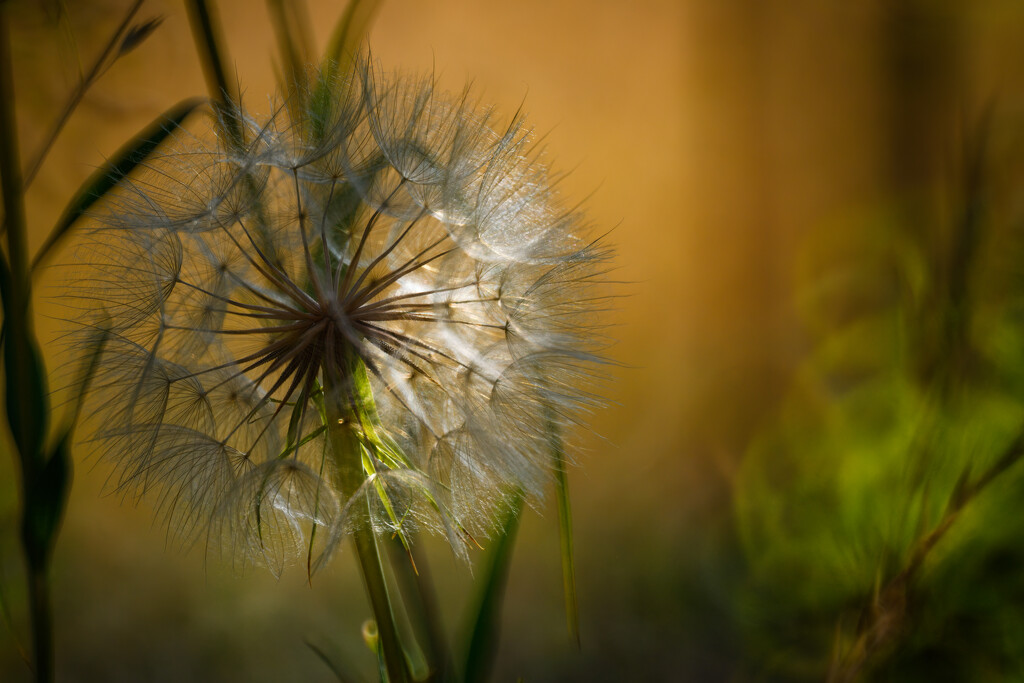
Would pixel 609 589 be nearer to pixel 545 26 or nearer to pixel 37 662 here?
pixel 37 662

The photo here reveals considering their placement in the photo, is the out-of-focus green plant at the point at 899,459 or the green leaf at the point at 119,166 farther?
the out-of-focus green plant at the point at 899,459

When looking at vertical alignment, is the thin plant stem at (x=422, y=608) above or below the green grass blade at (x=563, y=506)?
below

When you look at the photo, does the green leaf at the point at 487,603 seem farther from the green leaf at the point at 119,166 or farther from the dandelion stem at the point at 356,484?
the green leaf at the point at 119,166

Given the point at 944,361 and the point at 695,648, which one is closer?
the point at 944,361

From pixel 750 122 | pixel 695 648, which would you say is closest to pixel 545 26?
pixel 750 122

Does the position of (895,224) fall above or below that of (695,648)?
above

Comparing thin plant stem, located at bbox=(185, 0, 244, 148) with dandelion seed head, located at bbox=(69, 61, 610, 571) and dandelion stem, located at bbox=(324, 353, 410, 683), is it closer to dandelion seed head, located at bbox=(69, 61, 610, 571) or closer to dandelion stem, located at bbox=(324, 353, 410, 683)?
dandelion seed head, located at bbox=(69, 61, 610, 571)

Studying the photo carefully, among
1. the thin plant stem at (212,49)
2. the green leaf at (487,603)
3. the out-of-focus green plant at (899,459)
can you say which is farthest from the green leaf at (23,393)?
the out-of-focus green plant at (899,459)

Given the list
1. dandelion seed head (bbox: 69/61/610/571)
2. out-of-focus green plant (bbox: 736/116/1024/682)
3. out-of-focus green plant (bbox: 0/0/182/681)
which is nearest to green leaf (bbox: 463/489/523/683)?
dandelion seed head (bbox: 69/61/610/571)
